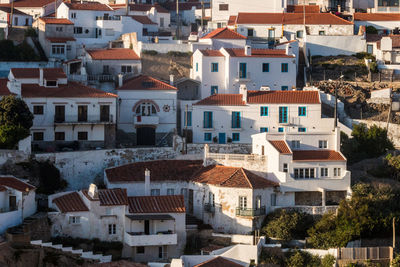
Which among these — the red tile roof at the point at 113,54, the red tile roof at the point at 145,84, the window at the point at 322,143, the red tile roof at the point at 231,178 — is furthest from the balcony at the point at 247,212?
the red tile roof at the point at 113,54

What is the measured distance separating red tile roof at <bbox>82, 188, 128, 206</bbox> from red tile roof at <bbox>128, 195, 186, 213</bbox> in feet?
1.99

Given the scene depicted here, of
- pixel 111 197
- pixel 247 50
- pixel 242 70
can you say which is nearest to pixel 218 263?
pixel 111 197

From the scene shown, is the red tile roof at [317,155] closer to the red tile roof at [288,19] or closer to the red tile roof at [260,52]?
the red tile roof at [260,52]

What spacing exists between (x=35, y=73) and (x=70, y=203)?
46.9 ft

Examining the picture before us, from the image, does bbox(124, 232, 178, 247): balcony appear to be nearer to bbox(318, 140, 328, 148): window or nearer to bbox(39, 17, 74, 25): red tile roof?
bbox(318, 140, 328, 148): window

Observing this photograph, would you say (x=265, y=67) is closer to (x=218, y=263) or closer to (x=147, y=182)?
(x=147, y=182)

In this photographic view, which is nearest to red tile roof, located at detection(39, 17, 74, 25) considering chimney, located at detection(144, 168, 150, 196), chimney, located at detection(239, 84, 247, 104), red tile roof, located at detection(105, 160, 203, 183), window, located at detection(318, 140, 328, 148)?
chimney, located at detection(239, 84, 247, 104)

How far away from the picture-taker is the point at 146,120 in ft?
250

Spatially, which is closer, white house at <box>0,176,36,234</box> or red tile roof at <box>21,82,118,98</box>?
white house at <box>0,176,36,234</box>

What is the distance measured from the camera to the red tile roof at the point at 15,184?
62781 millimetres

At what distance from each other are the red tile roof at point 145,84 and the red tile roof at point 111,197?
13355 millimetres

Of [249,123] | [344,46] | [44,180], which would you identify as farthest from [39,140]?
[344,46]

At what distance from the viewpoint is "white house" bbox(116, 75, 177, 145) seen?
76.4m

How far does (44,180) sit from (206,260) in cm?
1207
